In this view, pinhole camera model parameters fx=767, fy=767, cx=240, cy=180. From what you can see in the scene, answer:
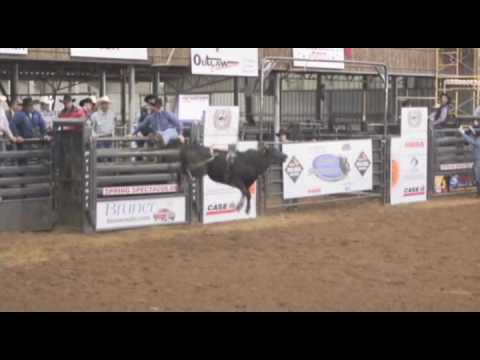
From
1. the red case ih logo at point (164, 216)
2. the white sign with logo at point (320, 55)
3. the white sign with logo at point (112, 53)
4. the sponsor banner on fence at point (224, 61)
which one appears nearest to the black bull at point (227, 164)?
the red case ih logo at point (164, 216)

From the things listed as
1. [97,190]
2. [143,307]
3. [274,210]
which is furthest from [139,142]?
[143,307]

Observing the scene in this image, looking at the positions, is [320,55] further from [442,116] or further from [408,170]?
[408,170]

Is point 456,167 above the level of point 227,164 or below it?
below

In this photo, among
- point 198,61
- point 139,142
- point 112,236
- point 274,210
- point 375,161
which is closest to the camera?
point 112,236

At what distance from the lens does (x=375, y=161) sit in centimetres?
1616

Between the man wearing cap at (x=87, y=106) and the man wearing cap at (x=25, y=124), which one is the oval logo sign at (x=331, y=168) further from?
the man wearing cap at (x=25, y=124)

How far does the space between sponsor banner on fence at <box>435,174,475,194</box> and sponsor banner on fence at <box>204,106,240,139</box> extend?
5.79m

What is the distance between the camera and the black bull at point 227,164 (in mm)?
10547

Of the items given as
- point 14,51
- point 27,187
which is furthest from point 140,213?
point 14,51

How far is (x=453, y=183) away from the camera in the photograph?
57.6ft

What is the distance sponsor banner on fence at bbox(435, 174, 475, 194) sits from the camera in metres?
17.2

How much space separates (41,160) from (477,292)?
730 cm

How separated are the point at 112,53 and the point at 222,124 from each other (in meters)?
8.36

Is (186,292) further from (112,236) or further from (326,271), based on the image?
(112,236)
